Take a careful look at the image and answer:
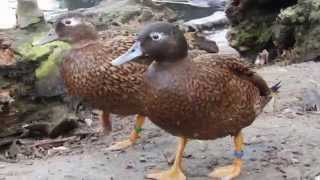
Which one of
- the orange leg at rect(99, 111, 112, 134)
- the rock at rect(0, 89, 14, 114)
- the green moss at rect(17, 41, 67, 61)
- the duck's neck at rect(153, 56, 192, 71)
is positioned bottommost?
the orange leg at rect(99, 111, 112, 134)

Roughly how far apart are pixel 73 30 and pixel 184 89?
1761 mm

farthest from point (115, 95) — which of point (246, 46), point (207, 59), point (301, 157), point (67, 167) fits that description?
point (246, 46)

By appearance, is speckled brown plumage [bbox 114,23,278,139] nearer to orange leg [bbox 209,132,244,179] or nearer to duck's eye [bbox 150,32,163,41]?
duck's eye [bbox 150,32,163,41]

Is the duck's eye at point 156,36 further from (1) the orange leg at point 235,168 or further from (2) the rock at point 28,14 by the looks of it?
(2) the rock at point 28,14

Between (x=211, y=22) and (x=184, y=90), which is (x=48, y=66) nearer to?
(x=184, y=90)

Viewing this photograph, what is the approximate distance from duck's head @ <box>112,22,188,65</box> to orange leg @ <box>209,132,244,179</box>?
0.78 metres

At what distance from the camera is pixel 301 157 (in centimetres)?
504

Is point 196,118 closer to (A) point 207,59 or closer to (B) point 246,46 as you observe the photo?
(A) point 207,59

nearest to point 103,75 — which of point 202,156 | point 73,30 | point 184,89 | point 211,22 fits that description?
point 73,30

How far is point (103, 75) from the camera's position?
5.31 m

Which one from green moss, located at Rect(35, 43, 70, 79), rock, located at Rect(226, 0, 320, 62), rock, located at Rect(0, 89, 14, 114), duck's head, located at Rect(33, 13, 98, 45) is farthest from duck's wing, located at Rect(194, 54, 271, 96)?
rock, located at Rect(226, 0, 320, 62)

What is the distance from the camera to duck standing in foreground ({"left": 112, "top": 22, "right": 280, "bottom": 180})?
14.0 feet

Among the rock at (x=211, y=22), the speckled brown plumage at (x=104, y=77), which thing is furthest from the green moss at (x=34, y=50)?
the rock at (x=211, y=22)

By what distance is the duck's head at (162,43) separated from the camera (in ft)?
14.1
